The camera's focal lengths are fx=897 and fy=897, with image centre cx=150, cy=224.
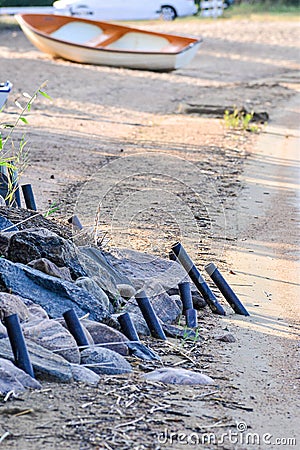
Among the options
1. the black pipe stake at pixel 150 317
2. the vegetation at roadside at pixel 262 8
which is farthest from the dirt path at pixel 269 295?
the vegetation at roadside at pixel 262 8

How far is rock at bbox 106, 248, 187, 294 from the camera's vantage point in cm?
547

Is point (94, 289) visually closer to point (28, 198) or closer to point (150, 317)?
point (150, 317)

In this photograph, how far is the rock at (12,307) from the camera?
4.45m

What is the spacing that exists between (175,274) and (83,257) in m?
0.62

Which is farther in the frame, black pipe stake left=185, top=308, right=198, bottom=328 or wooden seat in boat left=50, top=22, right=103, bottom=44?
wooden seat in boat left=50, top=22, right=103, bottom=44

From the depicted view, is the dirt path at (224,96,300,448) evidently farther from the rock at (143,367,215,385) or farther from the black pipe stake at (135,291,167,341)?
the black pipe stake at (135,291,167,341)

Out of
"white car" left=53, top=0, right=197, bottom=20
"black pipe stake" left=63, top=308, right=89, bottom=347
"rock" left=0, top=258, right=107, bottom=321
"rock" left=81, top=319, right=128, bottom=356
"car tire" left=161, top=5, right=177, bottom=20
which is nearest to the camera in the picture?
"black pipe stake" left=63, top=308, right=89, bottom=347

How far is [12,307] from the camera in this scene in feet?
14.7

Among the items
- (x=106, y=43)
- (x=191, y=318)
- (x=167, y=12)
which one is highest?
(x=191, y=318)

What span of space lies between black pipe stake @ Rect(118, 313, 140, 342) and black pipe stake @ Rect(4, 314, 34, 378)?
0.75 metres

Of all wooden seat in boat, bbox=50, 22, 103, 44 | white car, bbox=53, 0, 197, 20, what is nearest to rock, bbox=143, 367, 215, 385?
wooden seat in boat, bbox=50, 22, 103, 44

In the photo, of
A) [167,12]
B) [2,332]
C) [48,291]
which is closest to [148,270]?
[48,291]

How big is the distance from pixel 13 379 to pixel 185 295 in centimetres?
162

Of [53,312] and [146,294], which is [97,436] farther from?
[146,294]
